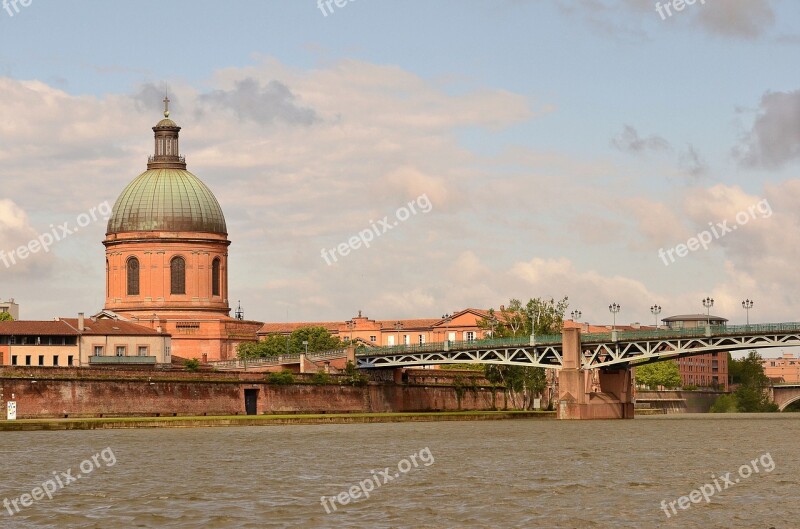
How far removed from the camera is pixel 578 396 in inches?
4016

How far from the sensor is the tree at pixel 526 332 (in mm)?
114812

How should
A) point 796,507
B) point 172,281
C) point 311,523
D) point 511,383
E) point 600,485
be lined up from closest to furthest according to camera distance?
point 311,523 → point 796,507 → point 600,485 → point 511,383 → point 172,281

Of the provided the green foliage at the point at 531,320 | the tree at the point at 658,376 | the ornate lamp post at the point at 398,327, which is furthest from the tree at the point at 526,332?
the tree at the point at 658,376

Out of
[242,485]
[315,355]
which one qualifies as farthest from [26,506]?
[315,355]

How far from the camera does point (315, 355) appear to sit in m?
116

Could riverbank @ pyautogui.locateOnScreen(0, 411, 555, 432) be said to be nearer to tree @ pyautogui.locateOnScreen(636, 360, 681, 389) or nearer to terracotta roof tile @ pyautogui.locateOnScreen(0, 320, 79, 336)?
terracotta roof tile @ pyautogui.locateOnScreen(0, 320, 79, 336)

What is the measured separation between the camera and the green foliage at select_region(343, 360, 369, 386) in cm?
10681

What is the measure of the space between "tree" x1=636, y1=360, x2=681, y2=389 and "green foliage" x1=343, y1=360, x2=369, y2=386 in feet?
237

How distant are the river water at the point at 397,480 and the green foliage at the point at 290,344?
58940 mm

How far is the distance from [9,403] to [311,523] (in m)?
50.7

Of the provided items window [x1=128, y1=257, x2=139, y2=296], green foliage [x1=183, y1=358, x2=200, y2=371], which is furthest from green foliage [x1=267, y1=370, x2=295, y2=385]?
window [x1=128, y1=257, x2=139, y2=296]

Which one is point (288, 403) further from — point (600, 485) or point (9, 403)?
point (600, 485)

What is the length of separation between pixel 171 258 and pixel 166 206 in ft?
14.0

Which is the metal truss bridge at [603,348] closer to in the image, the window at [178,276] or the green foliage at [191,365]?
the green foliage at [191,365]
